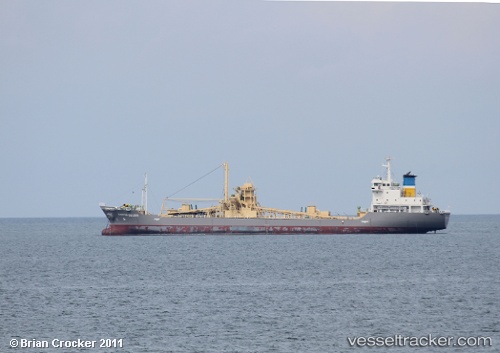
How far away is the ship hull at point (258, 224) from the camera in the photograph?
4609cm

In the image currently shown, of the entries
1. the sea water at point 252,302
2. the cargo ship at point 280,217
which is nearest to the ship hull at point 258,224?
the cargo ship at point 280,217

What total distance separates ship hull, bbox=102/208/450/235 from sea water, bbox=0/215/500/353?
10144 mm

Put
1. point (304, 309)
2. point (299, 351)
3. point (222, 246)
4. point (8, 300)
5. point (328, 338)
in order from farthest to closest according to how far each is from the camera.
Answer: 1. point (222, 246)
2. point (8, 300)
3. point (304, 309)
4. point (328, 338)
5. point (299, 351)

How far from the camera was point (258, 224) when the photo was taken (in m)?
47.3

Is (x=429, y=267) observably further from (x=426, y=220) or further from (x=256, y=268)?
(x=426, y=220)

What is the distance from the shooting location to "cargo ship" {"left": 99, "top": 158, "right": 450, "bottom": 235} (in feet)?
151

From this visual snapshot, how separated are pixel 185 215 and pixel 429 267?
66.1 feet

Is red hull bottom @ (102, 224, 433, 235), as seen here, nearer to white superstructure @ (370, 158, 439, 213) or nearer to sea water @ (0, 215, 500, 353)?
white superstructure @ (370, 158, 439, 213)

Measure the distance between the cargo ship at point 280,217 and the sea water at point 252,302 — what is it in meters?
10.2

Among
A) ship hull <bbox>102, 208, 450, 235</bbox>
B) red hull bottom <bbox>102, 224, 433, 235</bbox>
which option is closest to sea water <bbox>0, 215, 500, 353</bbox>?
ship hull <bbox>102, 208, 450, 235</bbox>

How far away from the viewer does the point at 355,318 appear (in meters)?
18.9

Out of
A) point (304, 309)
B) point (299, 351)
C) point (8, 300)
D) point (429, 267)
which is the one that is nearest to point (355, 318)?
point (304, 309)

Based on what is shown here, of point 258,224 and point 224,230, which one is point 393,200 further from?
point 224,230

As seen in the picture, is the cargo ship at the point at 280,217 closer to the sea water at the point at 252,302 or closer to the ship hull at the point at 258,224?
the ship hull at the point at 258,224
